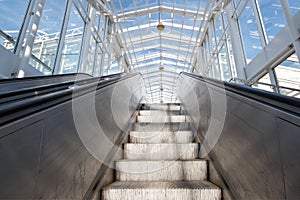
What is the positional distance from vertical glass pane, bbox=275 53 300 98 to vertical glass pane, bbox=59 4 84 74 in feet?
17.5

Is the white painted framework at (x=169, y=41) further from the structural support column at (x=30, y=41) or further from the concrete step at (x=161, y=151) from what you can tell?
the concrete step at (x=161, y=151)

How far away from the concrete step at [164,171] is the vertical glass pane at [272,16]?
12.9ft

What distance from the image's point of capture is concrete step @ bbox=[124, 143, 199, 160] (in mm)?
2383

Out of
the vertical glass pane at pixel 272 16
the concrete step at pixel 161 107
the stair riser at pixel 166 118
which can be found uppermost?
the vertical glass pane at pixel 272 16

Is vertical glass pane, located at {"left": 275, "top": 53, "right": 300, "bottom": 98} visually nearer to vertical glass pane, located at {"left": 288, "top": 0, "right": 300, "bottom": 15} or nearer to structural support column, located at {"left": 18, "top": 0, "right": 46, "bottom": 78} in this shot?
vertical glass pane, located at {"left": 288, "top": 0, "right": 300, "bottom": 15}

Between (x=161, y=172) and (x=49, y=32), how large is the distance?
168 inches

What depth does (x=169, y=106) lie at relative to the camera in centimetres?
485

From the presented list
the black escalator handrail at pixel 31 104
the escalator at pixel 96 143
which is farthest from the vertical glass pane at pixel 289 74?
the black escalator handrail at pixel 31 104

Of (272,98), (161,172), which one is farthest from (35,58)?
(272,98)

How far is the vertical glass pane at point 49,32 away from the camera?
13.9ft

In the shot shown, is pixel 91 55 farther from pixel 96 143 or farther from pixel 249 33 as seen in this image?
pixel 96 143

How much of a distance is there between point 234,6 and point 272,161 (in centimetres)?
720

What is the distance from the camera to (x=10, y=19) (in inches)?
132

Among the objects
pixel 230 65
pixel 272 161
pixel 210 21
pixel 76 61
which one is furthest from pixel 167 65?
pixel 272 161
